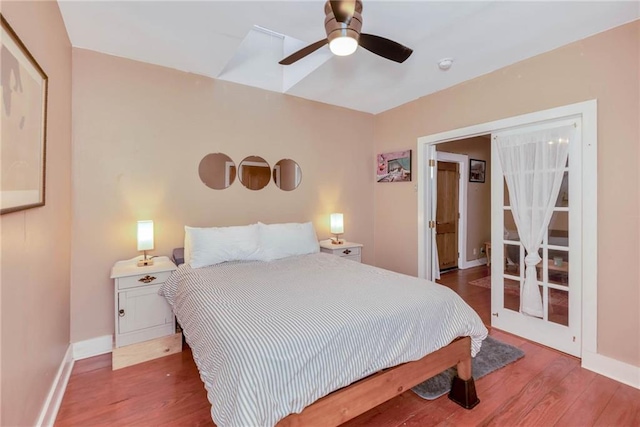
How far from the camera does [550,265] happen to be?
2553 mm

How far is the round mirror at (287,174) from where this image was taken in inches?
136

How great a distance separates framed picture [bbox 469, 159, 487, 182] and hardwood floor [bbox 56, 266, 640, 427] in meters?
3.72

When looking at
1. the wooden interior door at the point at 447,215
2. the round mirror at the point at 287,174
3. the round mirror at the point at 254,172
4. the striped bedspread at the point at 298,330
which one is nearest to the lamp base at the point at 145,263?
the striped bedspread at the point at 298,330

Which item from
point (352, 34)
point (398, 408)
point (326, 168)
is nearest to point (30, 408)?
point (398, 408)

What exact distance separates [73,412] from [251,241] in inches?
62.9

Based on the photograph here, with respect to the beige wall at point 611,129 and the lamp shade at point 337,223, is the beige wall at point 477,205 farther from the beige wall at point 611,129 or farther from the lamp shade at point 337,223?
the lamp shade at point 337,223

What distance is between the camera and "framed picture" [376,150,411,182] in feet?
12.4

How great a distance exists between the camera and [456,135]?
319cm

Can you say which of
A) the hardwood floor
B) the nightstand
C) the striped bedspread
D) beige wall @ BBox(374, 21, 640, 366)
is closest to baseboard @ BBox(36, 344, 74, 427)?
the hardwood floor

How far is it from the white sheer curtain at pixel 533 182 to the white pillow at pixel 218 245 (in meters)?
2.48

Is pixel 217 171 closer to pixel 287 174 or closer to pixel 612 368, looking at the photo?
pixel 287 174

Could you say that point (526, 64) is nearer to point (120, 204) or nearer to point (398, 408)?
point (398, 408)

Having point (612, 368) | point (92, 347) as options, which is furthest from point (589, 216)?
point (92, 347)

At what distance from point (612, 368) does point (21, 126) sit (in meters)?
3.87
